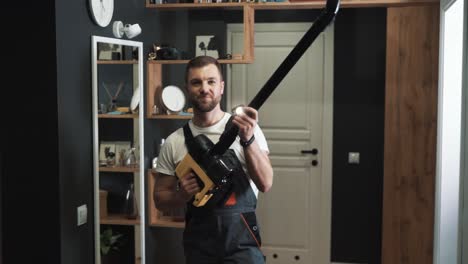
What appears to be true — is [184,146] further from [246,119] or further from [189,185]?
[246,119]

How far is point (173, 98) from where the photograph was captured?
167 inches


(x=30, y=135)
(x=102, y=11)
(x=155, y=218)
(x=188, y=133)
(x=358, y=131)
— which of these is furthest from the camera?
(x=358, y=131)

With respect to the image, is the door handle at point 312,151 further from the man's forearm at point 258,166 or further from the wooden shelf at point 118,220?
the man's forearm at point 258,166

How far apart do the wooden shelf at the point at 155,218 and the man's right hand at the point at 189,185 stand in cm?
190

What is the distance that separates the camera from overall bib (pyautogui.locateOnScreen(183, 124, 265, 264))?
231 centimetres

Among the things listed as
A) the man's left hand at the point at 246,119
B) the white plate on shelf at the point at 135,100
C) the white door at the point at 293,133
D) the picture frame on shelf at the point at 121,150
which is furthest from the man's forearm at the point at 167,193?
the white door at the point at 293,133

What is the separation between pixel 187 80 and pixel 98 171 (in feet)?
3.97

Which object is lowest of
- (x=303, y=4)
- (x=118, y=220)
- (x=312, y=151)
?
(x=118, y=220)

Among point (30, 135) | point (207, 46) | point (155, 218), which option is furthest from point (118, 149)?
point (207, 46)

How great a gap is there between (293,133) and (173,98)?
1.26 m

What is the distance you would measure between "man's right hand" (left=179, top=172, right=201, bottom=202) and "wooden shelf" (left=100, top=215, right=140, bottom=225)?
49.9 inches

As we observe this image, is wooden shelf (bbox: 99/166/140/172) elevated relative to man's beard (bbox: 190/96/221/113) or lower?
lower

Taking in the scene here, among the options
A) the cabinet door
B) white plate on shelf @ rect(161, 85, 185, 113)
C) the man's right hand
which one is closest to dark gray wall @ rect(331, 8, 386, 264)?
white plate on shelf @ rect(161, 85, 185, 113)

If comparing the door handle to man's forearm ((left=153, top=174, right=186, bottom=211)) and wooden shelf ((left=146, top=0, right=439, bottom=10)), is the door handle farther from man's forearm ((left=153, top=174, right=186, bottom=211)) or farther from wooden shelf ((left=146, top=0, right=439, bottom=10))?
man's forearm ((left=153, top=174, right=186, bottom=211))
